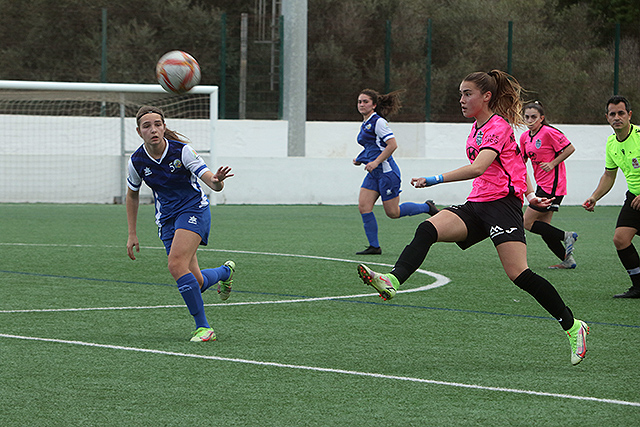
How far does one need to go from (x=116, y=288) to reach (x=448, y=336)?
3514mm

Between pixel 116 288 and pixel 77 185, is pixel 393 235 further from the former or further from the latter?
pixel 77 185

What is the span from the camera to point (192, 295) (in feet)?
19.8

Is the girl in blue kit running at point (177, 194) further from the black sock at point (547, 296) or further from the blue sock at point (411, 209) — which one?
the blue sock at point (411, 209)

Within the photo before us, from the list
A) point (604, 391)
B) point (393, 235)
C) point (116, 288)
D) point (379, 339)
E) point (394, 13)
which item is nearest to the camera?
point (604, 391)

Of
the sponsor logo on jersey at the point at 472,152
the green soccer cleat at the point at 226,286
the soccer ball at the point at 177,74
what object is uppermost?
the soccer ball at the point at 177,74

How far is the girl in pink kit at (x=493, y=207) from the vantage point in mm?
5461

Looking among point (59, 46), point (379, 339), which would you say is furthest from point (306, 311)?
point (59, 46)

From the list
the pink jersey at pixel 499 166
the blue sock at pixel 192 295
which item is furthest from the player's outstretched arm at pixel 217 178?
the pink jersey at pixel 499 166

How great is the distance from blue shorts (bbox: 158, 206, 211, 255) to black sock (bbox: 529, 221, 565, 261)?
16.4 ft

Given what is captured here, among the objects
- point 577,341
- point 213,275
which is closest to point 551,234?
point 213,275

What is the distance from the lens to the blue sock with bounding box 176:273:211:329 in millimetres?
6027

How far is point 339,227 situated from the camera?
1570 centimetres

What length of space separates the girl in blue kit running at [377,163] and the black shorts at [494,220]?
5.81m

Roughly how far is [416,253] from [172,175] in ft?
5.94
